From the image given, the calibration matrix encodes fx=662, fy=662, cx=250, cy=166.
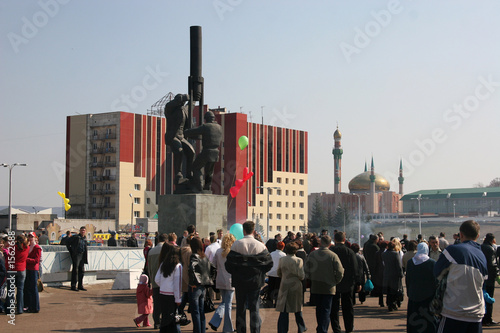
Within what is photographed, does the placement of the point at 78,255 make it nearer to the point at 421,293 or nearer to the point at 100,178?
the point at 421,293

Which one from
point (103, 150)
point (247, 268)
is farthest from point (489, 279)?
point (103, 150)

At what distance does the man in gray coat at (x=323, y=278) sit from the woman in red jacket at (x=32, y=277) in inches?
233

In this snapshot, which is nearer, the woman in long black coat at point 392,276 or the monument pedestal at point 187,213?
the woman in long black coat at point 392,276

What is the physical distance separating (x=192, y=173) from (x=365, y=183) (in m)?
162

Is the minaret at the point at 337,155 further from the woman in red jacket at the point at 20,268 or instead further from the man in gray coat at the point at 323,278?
the man in gray coat at the point at 323,278

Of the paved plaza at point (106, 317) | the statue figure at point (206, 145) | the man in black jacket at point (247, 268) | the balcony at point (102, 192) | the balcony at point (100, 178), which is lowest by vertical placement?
the paved plaza at point (106, 317)

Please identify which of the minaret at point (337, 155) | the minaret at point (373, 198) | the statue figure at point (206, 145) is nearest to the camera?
the statue figure at point (206, 145)

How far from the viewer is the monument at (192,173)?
60.1 ft

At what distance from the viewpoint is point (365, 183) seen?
177 meters

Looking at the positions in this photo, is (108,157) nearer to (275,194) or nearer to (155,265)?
(275,194)

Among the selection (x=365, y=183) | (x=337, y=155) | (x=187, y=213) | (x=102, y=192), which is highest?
(x=337, y=155)

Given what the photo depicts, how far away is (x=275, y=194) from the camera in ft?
334

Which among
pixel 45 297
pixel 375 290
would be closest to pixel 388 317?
pixel 375 290

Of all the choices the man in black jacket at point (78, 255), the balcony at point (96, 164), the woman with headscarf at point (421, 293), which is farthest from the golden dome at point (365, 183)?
the woman with headscarf at point (421, 293)
